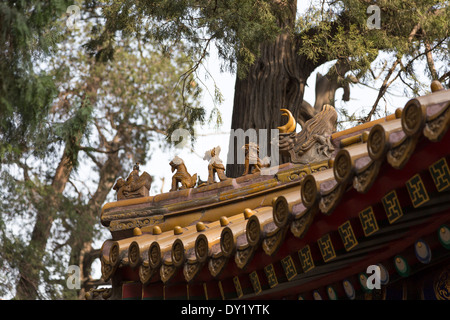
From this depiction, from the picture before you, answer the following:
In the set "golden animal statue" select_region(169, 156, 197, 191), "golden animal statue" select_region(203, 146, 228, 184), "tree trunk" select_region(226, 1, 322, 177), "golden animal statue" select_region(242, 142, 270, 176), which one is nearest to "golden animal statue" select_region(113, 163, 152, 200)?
"golden animal statue" select_region(169, 156, 197, 191)

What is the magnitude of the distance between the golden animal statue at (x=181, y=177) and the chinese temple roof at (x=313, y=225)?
0.41 ft

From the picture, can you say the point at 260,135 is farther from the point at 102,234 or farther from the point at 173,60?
the point at 173,60

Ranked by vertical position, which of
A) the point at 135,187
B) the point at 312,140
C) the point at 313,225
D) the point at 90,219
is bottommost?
the point at 313,225

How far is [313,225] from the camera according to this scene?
3535mm

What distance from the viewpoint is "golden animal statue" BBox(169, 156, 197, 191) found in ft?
17.7

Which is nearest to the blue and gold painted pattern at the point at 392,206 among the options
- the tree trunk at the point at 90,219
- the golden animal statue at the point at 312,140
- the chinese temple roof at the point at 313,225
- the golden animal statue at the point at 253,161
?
the chinese temple roof at the point at 313,225

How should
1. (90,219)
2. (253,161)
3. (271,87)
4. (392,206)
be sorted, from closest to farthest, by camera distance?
(392,206) < (253,161) < (271,87) < (90,219)

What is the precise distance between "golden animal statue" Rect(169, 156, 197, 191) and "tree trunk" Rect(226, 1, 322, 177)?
2.27 meters

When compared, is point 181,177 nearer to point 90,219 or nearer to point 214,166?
point 214,166

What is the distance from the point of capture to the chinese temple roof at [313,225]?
9.62ft

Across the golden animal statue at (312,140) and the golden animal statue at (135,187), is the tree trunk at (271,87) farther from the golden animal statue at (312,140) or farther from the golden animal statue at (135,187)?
A: the golden animal statue at (312,140)

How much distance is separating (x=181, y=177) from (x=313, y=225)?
2.04m

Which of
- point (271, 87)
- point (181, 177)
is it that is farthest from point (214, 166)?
point (271, 87)
